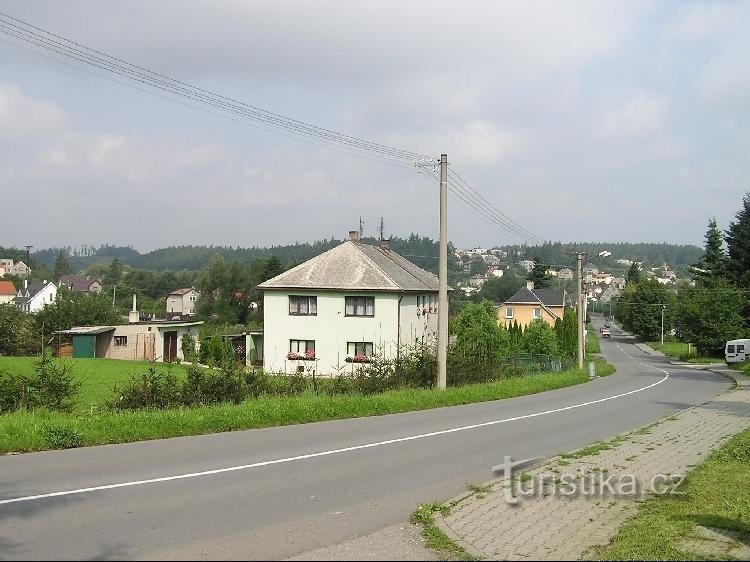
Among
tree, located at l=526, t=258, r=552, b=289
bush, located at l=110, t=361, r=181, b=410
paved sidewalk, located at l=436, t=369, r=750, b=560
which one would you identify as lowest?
paved sidewalk, located at l=436, t=369, r=750, b=560

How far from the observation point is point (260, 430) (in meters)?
14.7

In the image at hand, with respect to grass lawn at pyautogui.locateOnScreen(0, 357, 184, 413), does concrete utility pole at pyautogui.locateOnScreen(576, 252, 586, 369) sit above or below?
above

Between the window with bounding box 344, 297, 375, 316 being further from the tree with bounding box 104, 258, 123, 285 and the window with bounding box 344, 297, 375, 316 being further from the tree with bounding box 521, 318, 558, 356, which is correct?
the tree with bounding box 104, 258, 123, 285

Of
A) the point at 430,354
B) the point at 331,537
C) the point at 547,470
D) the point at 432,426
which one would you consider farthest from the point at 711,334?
the point at 331,537

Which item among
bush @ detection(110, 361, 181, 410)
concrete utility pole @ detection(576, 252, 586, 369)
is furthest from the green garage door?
bush @ detection(110, 361, 181, 410)

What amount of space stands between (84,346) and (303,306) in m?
19.3

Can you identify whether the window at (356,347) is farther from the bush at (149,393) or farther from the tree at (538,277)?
the tree at (538,277)

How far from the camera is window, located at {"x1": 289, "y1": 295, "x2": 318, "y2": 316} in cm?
4303

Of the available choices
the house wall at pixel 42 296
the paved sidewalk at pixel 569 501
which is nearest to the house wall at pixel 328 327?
the paved sidewalk at pixel 569 501

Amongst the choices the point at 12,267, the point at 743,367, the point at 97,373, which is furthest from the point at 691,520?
the point at 12,267

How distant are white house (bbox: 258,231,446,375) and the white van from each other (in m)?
26.5

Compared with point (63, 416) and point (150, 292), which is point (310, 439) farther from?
point (150, 292)

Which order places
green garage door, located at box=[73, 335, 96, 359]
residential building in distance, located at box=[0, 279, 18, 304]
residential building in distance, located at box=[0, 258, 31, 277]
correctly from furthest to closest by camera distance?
1. residential building in distance, located at box=[0, 258, 31, 277]
2. residential building in distance, located at box=[0, 279, 18, 304]
3. green garage door, located at box=[73, 335, 96, 359]

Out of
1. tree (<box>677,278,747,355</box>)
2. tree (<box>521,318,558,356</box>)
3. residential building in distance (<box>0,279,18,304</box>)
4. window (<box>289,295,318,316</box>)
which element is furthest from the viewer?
residential building in distance (<box>0,279,18,304</box>)
